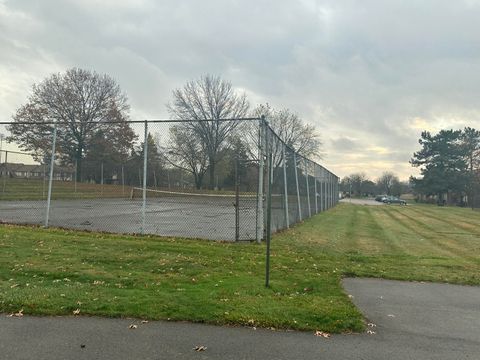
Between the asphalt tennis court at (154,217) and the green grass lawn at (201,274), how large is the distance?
1.30m

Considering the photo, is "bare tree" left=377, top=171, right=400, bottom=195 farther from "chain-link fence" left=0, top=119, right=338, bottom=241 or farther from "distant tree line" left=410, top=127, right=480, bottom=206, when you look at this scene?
"chain-link fence" left=0, top=119, right=338, bottom=241

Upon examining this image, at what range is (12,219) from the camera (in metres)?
12.6

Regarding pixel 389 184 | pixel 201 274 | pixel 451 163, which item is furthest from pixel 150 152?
pixel 389 184

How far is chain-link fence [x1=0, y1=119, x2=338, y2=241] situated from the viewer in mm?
10562

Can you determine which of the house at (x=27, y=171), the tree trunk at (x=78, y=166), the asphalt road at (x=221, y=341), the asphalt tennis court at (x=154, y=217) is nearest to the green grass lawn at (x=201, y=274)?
the asphalt road at (x=221, y=341)

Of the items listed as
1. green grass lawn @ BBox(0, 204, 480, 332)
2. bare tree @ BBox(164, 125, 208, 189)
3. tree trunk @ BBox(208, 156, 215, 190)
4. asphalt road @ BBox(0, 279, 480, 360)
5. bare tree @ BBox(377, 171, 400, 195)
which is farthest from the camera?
bare tree @ BBox(377, 171, 400, 195)

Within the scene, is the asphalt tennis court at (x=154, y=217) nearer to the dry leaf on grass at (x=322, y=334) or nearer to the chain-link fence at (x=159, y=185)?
the chain-link fence at (x=159, y=185)

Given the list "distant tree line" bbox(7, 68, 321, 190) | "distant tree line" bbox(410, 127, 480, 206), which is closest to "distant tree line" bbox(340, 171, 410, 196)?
"distant tree line" bbox(410, 127, 480, 206)

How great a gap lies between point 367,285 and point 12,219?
1109 centimetres

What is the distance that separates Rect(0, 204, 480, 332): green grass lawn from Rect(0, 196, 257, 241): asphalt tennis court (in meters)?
1.30

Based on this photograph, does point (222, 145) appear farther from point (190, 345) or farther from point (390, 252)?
point (190, 345)

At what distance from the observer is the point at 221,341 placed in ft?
12.5

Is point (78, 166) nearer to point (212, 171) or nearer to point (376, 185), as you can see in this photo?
point (212, 171)

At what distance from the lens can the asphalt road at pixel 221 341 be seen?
3527 millimetres
